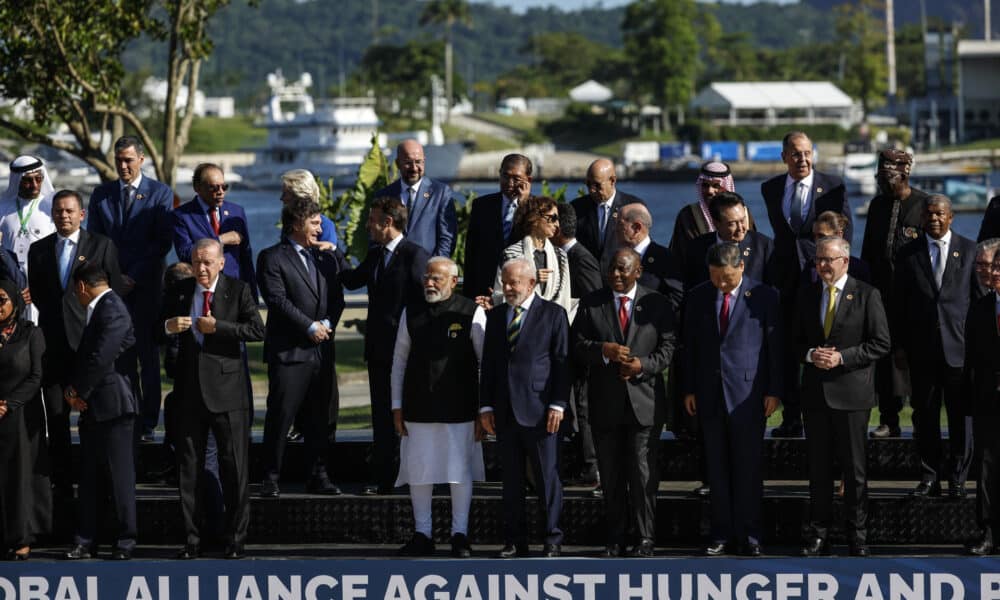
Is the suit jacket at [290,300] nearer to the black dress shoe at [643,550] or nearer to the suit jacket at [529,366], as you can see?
the suit jacket at [529,366]

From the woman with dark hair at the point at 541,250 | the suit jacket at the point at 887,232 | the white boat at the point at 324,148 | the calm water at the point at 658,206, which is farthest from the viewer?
the white boat at the point at 324,148

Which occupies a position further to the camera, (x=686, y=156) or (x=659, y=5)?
(x=659, y=5)

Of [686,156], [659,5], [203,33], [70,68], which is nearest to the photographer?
[70,68]

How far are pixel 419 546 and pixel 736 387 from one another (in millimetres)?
1817

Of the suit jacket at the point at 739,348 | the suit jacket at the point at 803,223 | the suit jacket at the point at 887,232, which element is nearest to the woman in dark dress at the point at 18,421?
the suit jacket at the point at 739,348

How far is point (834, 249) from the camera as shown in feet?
24.6

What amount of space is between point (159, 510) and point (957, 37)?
405ft

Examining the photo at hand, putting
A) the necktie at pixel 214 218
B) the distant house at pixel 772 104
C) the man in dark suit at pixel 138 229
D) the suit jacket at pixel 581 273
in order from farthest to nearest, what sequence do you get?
the distant house at pixel 772 104 < the man in dark suit at pixel 138 229 < the necktie at pixel 214 218 < the suit jacket at pixel 581 273

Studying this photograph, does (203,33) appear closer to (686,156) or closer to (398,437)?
(398,437)

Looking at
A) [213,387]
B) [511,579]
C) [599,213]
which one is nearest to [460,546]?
[511,579]

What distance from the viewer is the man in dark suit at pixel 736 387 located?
299 inches

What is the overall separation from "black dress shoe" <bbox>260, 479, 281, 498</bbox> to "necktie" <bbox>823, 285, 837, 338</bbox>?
3069mm

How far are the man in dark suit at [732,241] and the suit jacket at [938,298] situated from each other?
0.74 m

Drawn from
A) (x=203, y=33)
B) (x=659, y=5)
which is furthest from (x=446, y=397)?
(x=659, y=5)
